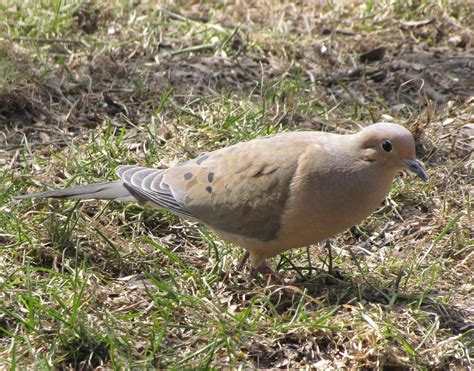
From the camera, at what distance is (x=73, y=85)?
18.5 ft

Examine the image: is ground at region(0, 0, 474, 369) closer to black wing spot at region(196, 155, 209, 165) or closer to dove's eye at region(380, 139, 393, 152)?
black wing spot at region(196, 155, 209, 165)

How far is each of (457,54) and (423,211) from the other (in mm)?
1917

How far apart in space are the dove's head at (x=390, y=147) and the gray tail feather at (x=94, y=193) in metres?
1.19

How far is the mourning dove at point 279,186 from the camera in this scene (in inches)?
152

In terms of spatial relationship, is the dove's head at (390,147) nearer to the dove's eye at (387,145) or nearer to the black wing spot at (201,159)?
the dove's eye at (387,145)

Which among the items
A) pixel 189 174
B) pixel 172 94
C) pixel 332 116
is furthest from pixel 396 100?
pixel 189 174

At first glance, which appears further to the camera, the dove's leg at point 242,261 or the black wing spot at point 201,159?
the black wing spot at point 201,159

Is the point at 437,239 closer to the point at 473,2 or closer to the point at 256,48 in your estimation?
the point at 256,48

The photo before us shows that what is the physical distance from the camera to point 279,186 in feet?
13.0

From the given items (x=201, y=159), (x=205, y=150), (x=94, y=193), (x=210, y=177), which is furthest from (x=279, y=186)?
(x=205, y=150)

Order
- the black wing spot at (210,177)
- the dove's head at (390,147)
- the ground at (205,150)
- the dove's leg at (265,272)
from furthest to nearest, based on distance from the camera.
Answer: the black wing spot at (210,177) → the dove's leg at (265,272) → the dove's head at (390,147) → the ground at (205,150)

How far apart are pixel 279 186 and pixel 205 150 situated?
1.28 m

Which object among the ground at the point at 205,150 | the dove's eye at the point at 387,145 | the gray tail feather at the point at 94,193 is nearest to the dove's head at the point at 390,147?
the dove's eye at the point at 387,145

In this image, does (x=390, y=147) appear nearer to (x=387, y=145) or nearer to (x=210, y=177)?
(x=387, y=145)
